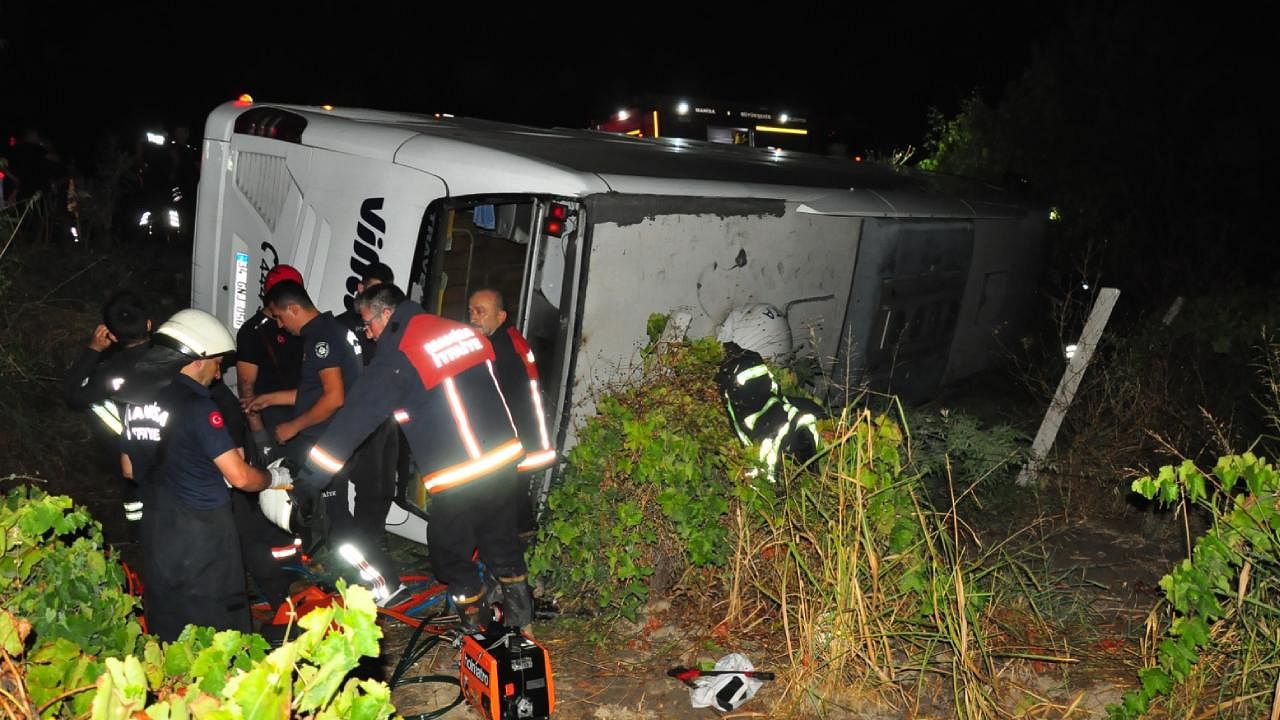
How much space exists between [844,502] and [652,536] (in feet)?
3.11

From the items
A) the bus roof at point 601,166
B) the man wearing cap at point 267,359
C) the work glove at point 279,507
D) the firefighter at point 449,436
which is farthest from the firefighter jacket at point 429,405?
the man wearing cap at point 267,359

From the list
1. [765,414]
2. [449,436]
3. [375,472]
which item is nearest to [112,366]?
[375,472]

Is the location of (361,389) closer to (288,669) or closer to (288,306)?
(288,306)

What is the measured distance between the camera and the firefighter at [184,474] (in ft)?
10.9

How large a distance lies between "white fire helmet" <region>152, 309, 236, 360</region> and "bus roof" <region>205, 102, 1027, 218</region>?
4.81ft

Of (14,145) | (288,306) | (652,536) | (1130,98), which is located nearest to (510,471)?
(652,536)

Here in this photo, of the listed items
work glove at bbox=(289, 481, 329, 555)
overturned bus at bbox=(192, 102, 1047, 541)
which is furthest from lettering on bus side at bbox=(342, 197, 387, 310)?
work glove at bbox=(289, 481, 329, 555)

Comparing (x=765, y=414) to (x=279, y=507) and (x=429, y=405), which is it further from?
(x=279, y=507)

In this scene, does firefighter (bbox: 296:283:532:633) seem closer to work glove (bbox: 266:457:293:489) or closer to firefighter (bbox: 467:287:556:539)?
work glove (bbox: 266:457:293:489)

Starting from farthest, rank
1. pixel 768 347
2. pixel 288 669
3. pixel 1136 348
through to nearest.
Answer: pixel 1136 348
pixel 768 347
pixel 288 669

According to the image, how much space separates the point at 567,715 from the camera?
12.1 ft

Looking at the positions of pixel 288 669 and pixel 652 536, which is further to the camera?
pixel 652 536

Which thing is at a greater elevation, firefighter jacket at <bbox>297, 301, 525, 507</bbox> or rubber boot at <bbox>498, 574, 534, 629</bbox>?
firefighter jacket at <bbox>297, 301, 525, 507</bbox>

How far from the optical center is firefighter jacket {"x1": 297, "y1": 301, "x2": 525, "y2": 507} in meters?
4.01
